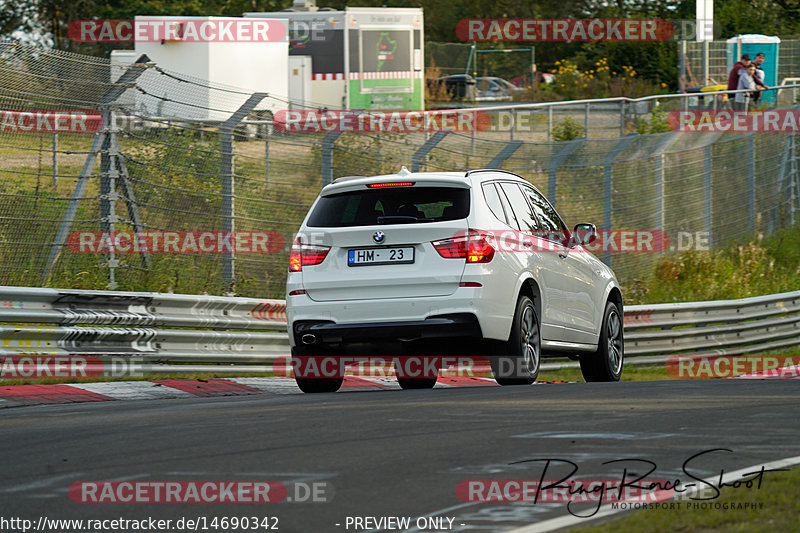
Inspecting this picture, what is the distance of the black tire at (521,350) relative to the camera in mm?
10359

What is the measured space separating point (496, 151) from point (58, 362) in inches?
312

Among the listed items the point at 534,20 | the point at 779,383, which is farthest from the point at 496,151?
the point at 534,20

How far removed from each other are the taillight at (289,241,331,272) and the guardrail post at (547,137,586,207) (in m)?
8.64

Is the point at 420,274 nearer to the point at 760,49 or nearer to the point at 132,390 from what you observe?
the point at 132,390

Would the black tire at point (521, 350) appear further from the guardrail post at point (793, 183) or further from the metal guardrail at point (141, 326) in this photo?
the guardrail post at point (793, 183)

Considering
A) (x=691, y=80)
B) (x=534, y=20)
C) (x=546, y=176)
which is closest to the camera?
(x=546, y=176)

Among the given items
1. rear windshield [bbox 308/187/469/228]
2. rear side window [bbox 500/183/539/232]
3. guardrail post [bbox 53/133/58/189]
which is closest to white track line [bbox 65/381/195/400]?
rear windshield [bbox 308/187/469/228]

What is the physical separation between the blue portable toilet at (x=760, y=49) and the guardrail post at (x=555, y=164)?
2197 cm

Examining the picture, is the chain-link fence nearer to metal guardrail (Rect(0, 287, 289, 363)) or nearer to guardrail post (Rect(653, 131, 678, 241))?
metal guardrail (Rect(0, 287, 289, 363))

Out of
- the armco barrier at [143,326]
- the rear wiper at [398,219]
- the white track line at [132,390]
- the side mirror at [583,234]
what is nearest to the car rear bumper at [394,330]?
the rear wiper at [398,219]

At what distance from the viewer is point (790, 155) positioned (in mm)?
23859

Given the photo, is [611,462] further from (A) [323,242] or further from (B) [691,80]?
(B) [691,80]

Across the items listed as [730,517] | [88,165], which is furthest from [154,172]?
[730,517]

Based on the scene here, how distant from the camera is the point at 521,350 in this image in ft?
34.4
